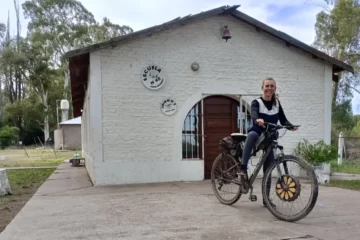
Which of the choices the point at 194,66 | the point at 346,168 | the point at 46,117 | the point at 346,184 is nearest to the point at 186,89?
the point at 194,66

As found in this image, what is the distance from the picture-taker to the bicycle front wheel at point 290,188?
4.50 metres

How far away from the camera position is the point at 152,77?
844 centimetres

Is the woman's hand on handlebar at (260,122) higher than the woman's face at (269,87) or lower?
lower

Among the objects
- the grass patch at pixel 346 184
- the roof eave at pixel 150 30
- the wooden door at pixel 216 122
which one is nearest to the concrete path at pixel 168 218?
the grass patch at pixel 346 184

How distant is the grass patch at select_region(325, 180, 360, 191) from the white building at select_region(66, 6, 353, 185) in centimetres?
118

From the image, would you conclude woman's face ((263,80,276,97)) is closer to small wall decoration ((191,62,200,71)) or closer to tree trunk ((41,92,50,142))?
small wall decoration ((191,62,200,71))

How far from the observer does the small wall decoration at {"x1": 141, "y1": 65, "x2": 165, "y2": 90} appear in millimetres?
8398

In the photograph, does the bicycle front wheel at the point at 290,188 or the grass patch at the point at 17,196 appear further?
the grass patch at the point at 17,196

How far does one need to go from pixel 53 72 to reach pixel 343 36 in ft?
100

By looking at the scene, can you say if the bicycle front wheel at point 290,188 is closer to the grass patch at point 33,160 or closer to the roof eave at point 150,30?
the roof eave at point 150,30

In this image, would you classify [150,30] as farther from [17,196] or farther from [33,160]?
[33,160]

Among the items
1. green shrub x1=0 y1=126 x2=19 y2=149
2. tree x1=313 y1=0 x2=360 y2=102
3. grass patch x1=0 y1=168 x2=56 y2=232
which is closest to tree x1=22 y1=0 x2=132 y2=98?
green shrub x1=0 y1=126 x2=19 y2=149

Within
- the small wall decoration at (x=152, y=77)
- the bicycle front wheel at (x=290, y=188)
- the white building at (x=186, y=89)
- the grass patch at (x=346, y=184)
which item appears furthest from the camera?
the small wall decoration at (x=152, y=77)

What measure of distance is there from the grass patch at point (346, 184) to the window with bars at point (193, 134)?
9.98 feet
